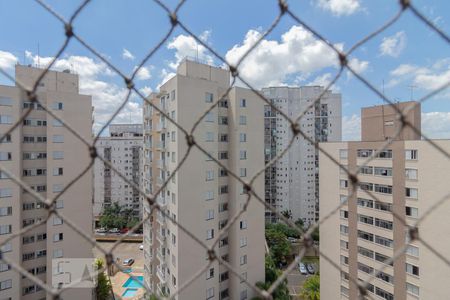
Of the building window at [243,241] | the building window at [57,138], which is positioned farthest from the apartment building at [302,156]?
the building window at [57,138]

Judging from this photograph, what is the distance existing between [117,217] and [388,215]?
1111cm

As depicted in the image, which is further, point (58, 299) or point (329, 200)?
point (329, 200)

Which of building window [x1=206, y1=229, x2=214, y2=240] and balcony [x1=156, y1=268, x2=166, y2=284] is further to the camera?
balcony [x1=156, y1=268, x2=166, y2=284]

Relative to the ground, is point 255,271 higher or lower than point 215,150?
lower

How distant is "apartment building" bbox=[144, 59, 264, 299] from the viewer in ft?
15.1

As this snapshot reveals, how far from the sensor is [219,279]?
17.1 ft

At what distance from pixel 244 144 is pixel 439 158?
125 inches

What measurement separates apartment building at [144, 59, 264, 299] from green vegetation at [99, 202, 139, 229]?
23.4 feet

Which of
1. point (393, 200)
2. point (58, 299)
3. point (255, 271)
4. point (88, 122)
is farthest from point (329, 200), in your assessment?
point (58, 299)

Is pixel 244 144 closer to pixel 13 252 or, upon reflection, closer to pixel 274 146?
pixel 13 252

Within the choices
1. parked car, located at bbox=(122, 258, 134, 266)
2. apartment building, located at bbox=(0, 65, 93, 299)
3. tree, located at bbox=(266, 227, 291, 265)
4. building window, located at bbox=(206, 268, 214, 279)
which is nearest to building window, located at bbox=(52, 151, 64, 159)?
apartment building, located at bbox=(0, 65, 93, 299)

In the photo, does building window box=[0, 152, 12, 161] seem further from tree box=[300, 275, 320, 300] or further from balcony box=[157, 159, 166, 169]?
tree box=[300, 275, 320, 300]

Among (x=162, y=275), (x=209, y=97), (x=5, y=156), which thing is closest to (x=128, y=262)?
(x=162, y=275)

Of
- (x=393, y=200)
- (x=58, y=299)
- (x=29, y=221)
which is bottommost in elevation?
(x=29, y=221)
